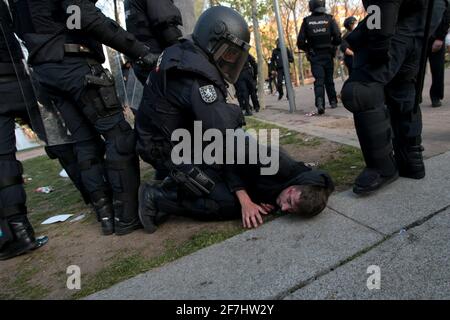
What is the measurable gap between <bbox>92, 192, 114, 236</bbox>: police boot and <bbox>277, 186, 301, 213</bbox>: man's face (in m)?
1.16

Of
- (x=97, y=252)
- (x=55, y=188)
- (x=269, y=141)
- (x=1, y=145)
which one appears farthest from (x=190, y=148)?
(x=55, y=188)

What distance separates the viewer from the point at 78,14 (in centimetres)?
207

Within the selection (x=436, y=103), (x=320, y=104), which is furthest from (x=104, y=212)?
(x=436, y=103)

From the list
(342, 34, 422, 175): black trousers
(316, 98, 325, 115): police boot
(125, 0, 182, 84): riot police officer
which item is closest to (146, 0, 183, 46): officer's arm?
(125, 0, 182, 84): riot police officer

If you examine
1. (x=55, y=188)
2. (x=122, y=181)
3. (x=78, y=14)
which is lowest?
(x=55, y=188)

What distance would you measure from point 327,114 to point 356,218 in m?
3.95

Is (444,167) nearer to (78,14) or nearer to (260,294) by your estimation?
(260,294)

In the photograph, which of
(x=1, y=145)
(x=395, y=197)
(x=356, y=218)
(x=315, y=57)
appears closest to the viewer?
(x=356, y=218)

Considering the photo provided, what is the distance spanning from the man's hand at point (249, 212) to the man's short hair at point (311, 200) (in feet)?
0.71

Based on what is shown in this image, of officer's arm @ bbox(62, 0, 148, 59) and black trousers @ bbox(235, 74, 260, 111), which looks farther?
black trousers @ bbox(235, 74, 260, 111)

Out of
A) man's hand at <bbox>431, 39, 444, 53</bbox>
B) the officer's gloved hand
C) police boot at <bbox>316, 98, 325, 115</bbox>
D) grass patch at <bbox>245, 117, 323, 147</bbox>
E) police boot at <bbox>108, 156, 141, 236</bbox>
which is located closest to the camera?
police boot at <bbox>108, 156, 141, 236</bbox>

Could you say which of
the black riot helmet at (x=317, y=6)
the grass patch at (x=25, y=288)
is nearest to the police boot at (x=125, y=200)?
the grass patch at (x=25, y=288)

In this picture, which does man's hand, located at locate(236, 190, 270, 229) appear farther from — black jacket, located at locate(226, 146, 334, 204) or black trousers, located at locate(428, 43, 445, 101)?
black trousers, located at locate(428, 43, 445, 101)

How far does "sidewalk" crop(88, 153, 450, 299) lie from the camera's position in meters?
1.30
